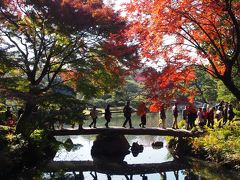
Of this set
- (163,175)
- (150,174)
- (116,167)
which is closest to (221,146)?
(163,175)

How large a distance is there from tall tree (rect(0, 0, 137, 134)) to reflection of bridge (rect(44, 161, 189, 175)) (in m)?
3.92

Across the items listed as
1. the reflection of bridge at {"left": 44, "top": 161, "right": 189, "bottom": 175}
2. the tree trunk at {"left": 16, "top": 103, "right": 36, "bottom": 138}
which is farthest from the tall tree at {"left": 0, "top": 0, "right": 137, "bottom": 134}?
the reflection of bridge at {"left": 44, "top": 161, "right": 189, "bottom": 175}

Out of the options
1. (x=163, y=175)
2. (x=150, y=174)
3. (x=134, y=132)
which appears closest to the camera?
(x=163, y=175)

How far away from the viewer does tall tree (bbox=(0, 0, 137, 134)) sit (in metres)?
15.3

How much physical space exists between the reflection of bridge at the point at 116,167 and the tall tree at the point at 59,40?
3.92 m

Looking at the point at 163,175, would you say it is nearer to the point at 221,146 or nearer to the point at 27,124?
the point at 221,146

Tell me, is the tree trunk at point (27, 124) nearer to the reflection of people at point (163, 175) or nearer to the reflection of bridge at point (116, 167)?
the reflection of bridge at point (116, 167)

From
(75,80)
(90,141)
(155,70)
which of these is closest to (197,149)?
(75,80)

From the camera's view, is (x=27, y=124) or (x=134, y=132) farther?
(x=134, y=132)

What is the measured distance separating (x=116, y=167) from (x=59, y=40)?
289 inches

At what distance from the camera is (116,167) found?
18.8 m

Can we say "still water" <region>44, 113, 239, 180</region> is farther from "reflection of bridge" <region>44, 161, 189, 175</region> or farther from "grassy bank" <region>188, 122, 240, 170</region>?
"grassy bank" <region>188, 122, 240, 170</region>

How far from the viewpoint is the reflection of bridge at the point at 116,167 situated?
17938 millimetres

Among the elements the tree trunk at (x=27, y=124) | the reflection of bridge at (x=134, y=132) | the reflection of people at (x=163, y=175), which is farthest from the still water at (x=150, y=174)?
the tree trunk at (x=27, y=124)
